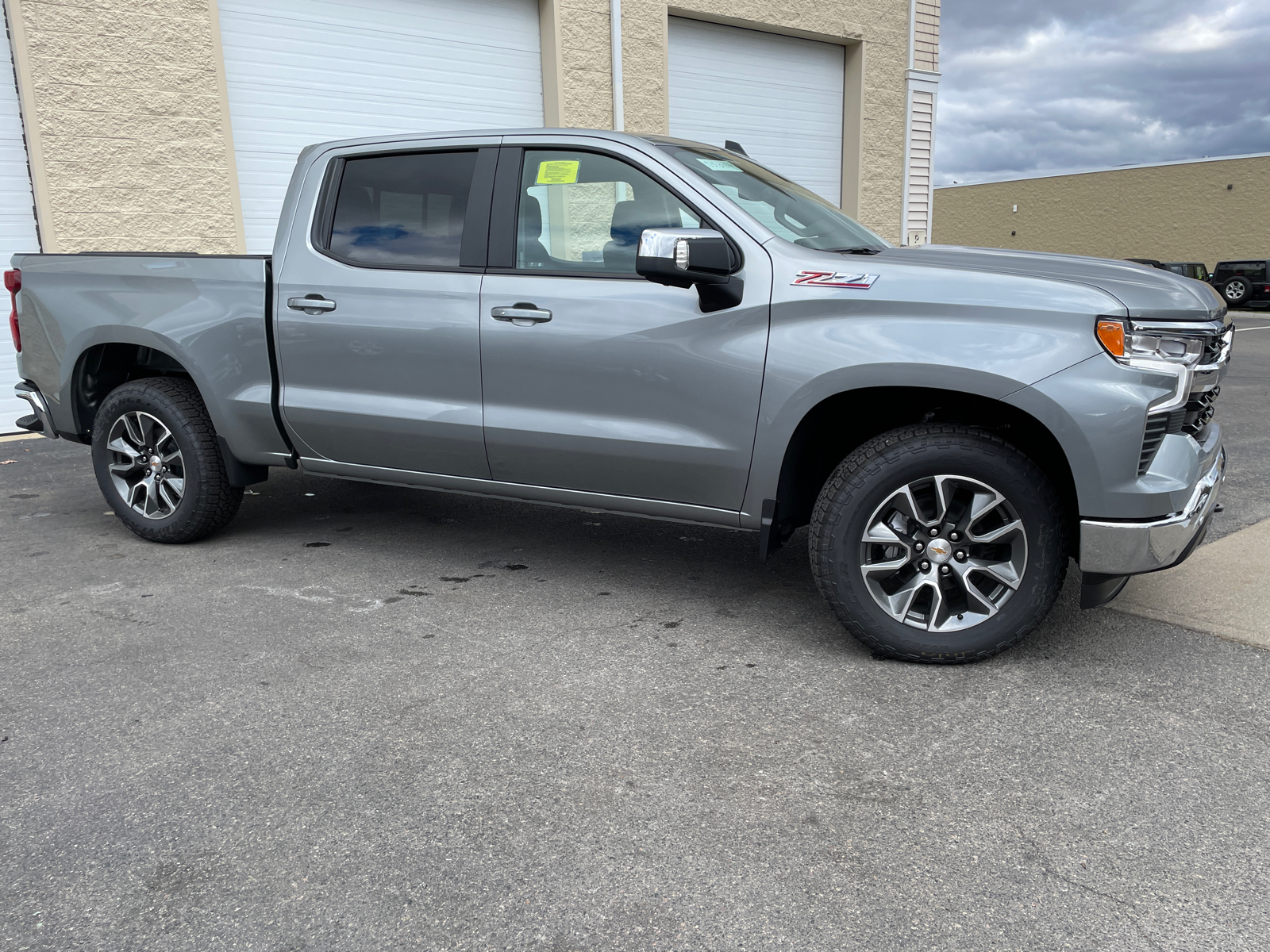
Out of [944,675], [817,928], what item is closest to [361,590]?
[944,675]

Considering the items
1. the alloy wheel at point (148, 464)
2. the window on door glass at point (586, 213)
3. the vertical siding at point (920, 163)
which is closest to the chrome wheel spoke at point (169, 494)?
the alloy wheel at point (148, 464)

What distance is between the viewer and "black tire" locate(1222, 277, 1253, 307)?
1088 inches

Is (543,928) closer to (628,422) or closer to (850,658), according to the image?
(850,658)

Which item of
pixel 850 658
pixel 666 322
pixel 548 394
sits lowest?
pixel 850 658

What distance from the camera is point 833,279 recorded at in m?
3.47

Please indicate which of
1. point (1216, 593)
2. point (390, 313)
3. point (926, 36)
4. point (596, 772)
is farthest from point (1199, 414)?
point (926, 36)

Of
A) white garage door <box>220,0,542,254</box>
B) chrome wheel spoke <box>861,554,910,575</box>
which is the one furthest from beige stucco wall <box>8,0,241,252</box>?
chrome wheel spoke <box>861,554,910,575</box>

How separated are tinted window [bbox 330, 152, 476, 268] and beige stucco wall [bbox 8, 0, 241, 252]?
207 inches

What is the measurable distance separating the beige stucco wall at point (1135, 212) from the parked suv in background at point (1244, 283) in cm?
589

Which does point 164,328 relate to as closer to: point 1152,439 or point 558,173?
point 558,173

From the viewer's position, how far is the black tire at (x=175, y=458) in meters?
4.88

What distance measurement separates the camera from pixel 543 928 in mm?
2143

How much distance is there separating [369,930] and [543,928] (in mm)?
371

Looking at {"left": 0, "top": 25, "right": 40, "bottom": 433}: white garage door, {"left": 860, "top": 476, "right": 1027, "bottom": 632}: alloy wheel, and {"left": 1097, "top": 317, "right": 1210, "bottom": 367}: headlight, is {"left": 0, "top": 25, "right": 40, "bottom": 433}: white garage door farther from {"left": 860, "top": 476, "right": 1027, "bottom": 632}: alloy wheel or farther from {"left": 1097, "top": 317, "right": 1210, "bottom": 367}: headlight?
{"left": 1097, "top": 317, "right": 1210, "bottom": 367}: headlight
